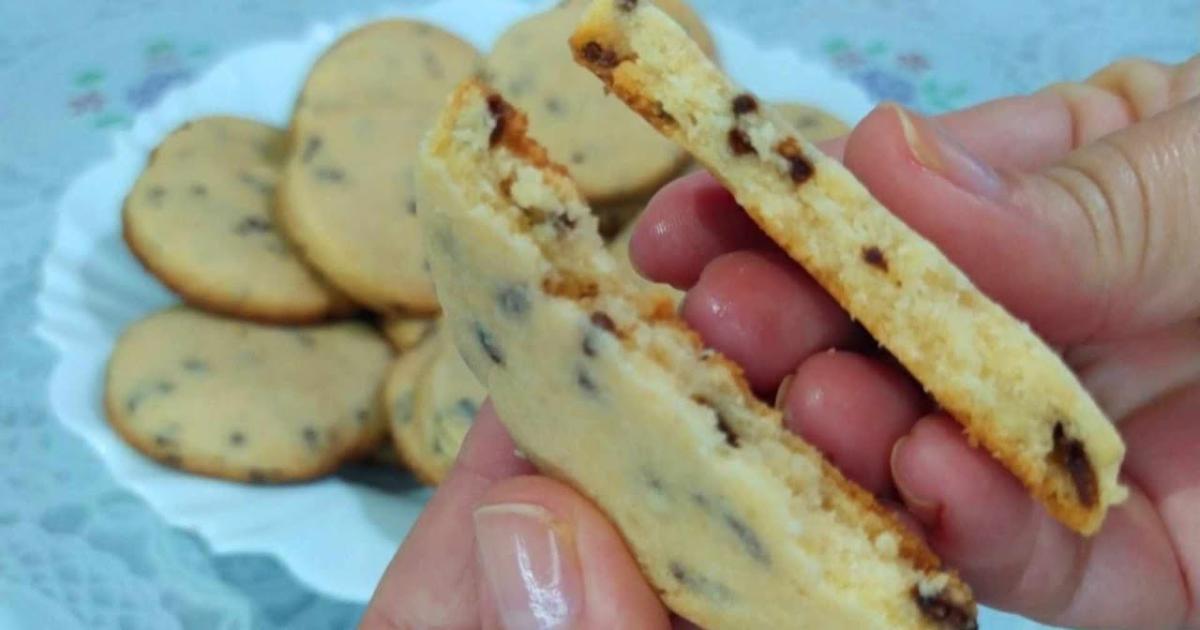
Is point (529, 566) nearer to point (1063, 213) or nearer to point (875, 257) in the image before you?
point (875, 257)

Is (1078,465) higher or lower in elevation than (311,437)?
higher

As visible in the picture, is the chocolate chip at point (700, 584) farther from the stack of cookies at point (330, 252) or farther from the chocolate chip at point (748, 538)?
the stack of cookies at point (330, 252)

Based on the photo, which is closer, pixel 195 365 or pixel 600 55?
pixel 600 55

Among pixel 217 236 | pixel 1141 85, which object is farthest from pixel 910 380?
pixel 217 236

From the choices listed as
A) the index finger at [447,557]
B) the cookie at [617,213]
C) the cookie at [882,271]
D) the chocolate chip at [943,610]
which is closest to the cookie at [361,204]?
the cookie at [617,213]

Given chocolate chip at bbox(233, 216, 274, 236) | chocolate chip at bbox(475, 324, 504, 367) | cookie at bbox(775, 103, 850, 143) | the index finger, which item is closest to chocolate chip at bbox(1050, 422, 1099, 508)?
chocolate chip at bbox(475, 324, 504, 367)

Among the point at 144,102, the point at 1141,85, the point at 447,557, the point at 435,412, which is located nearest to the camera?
the point at 447,557

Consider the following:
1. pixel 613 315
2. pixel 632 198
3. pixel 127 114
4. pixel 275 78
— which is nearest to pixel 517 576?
pixel 613 315

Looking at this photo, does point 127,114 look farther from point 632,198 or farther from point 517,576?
point 517,576
